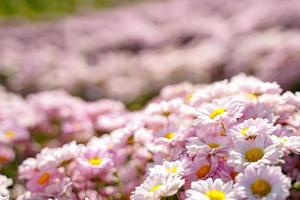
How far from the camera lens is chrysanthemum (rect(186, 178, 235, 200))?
198 cm

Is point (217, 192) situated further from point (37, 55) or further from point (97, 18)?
point (97, 18)

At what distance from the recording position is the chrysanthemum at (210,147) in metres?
2.24

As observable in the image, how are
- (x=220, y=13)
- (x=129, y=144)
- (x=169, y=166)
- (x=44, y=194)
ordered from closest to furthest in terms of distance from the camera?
(x=169, y=166), (x=44, y=194), (x=129, y=144), (x=220, y=13)

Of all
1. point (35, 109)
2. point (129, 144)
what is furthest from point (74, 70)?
point (129, 144)

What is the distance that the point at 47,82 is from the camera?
7.17 m

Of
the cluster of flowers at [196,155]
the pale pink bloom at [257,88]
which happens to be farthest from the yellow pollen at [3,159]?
the pale pink bloom at [257,88]

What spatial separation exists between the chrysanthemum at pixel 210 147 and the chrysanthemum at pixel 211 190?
0.21 m

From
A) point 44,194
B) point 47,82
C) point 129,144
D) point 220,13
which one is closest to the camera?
point 44,194

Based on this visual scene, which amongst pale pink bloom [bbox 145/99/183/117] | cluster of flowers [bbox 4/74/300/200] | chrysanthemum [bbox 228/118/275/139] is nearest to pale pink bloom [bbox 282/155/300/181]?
cluster of flowers [bbox 4/74/300/200]

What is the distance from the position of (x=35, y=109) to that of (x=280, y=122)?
6.46ft

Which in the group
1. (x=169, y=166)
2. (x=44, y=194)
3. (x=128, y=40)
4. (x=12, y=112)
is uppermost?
(x=169, y=166)

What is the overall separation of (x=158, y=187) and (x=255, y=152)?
324 millimetres

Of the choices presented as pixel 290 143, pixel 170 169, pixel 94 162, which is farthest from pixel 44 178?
pixel 290 143

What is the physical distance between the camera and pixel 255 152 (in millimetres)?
2109
